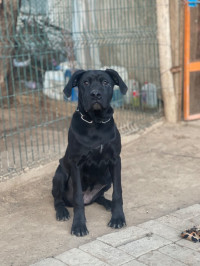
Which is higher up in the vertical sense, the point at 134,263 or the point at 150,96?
the point at 150,96

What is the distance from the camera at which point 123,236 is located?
3816 mm

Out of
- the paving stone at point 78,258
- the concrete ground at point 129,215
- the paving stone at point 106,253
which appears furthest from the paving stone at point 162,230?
the paving stone at point 78,258

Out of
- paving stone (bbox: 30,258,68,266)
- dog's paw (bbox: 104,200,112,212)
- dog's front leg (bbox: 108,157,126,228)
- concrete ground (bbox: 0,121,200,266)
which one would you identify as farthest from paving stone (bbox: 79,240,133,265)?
dog's paw (bbox: 104,200,112,212)

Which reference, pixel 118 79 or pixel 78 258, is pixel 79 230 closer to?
pixel 78 258

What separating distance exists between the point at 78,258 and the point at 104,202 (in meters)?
1.18

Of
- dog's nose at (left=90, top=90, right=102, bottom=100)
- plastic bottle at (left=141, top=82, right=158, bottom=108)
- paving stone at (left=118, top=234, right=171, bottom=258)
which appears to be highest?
dog's nose at (left=90, top=90, right=102, bottom=100)

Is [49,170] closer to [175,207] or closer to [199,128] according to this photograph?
[175,207]

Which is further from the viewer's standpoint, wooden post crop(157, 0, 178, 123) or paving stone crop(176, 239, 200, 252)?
wooden post crop(157, 0, 178, 123)

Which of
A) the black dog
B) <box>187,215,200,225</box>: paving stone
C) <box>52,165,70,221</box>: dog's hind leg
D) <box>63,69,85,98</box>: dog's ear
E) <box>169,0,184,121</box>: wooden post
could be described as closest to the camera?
the black dog

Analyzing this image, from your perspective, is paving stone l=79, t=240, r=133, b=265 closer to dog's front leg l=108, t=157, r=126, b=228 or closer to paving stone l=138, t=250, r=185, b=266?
paving stone l=138, t=250, r=185, b=266

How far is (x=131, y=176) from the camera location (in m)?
5.52

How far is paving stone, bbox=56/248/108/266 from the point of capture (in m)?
3.36

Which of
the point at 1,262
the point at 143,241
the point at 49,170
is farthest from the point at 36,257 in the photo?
the point at 49,170

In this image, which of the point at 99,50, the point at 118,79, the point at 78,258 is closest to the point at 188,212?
the point at 78,258
